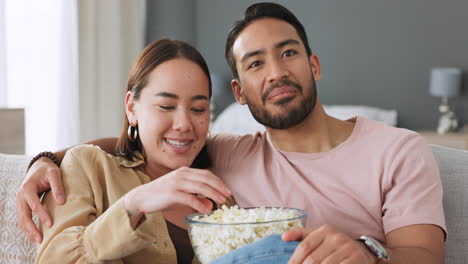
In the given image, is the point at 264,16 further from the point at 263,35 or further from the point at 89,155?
the point at 89,155

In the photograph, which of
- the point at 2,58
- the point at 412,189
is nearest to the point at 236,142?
the point at 412,189

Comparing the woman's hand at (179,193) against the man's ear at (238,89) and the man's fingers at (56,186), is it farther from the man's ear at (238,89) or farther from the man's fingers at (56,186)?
the man's ear at (238,89)

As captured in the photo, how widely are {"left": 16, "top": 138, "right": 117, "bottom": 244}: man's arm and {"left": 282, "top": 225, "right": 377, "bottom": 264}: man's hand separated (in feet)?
1.95

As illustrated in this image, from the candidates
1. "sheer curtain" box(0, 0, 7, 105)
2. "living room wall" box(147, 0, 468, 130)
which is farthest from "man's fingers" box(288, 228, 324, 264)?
"living room wall" box(147, 0, 468, 130)

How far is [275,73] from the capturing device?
62.5 inches

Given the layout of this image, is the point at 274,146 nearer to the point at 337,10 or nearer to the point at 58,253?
the point at 58,253

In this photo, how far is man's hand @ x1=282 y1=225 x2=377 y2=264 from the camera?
Result: 1.00 m

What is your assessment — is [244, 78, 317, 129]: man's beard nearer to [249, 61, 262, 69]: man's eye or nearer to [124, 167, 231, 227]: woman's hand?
[249, 61, 262, 69]: man's eye

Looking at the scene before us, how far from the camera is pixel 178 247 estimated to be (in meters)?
1.47

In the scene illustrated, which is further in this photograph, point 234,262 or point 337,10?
point 337,10

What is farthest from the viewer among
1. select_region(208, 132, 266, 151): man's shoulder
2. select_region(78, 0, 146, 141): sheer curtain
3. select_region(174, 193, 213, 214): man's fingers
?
select_region(78, 0, 146, 141): sheer curtain

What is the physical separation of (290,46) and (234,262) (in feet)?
2.64

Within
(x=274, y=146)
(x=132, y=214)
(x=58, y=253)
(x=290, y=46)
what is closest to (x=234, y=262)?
(x=132, y=214)

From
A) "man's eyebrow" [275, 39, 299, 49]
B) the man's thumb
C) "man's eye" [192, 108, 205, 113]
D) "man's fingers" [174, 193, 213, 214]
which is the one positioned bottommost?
the man's thumb
